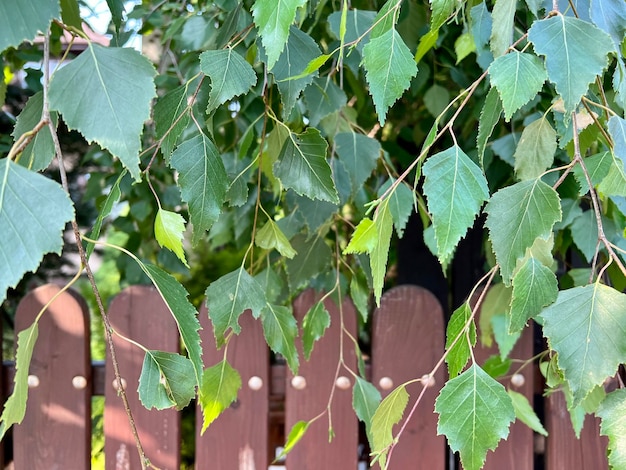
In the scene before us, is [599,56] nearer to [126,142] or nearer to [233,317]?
[126,142]

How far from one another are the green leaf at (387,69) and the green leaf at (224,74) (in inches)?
5.5

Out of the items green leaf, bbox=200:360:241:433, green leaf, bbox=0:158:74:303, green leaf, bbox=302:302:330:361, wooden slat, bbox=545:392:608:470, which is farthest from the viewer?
wooden slat, bbox=545:392:608:470

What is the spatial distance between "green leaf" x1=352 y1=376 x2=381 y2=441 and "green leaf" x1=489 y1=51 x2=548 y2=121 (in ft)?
1.79

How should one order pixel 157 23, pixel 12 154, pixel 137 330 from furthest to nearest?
pixel 157 23 < pixel 137 330 < pixel 12 154

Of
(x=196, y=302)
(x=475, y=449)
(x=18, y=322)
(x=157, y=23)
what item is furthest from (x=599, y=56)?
(x=196, y=302)

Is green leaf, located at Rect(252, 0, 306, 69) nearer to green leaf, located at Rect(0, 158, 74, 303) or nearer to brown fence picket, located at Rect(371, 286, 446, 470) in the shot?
green leaf, located at Rect(0, 158, 74, 303)

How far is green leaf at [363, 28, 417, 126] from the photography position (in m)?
0.55

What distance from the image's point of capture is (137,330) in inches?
43.3

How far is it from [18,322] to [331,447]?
623mm

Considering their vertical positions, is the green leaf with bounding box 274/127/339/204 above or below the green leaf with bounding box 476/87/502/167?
below

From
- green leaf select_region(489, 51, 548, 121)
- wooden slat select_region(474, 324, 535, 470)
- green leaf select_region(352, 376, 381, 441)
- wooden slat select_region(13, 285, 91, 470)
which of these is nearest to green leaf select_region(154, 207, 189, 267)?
green leaf select_region(489, 51, 548, 121)

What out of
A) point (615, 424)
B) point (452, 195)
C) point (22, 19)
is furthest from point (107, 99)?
point (615, 424)

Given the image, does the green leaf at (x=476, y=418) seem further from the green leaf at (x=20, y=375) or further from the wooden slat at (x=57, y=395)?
the wooden slat at (x=57, y=395)

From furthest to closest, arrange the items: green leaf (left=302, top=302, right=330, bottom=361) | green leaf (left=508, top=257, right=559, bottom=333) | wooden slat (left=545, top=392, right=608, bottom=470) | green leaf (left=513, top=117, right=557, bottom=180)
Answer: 1. wooden slat (left=545, top=392, right=608, bottom=470)
2. green leaf (left=302, top=302, right=330, bottom=361)
3. green leaf (left=513, top=117, right=557, bottom=180)
4. green leaf (left=508, top=257, right=559, bottom=333)
